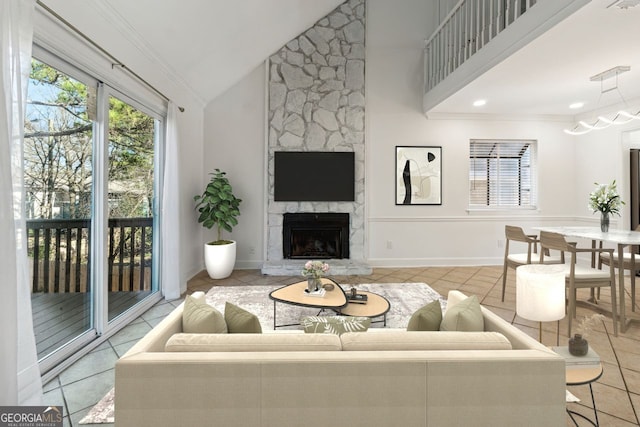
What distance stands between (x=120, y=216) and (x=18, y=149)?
1518mm

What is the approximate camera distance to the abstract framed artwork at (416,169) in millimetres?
5266

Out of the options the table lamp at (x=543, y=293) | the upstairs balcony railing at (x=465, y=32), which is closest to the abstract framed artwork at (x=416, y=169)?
the upstairs balcony railing at (x=465, y=32)

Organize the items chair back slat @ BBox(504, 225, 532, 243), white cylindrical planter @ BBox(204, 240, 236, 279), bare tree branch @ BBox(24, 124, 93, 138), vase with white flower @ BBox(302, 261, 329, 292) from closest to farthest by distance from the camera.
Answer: bare tree branch @ BBox(24, 124, 93, 138) → vase with white flower @ BBox(302, 261, 329, 292) → chair back slat @ BBox(504, 225, 532, 243) → white cylindrical planter @ BBox(204, 240, 236, 279)

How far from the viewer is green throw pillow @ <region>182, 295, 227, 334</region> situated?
4.61 feet

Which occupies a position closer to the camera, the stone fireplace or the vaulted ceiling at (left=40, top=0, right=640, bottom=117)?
the vaulted ceiling at (left=40, top=0, right=640, bottom=117)

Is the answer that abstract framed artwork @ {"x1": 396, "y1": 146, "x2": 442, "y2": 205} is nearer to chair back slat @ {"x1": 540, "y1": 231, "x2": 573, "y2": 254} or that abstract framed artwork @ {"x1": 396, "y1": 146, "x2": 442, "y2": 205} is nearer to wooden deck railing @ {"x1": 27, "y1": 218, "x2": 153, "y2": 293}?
chair back slat @ {"x1": 540, "y1": 231, "x2": 573, "y2": 254}

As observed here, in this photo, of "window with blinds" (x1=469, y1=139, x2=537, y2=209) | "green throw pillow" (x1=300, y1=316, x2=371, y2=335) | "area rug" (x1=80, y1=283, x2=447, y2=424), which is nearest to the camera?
"green throw pillow" (x1=300, y1=316, x2=371, y2=335)

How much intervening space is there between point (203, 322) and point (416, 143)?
15.7ft

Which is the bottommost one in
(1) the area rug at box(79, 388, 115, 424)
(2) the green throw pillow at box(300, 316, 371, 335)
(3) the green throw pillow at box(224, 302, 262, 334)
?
(1) the area rug at box(79, 388, 115, 424)

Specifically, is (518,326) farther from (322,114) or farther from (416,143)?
(322,114)

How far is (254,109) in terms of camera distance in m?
5.18

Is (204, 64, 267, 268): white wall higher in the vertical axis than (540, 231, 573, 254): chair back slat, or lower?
higher

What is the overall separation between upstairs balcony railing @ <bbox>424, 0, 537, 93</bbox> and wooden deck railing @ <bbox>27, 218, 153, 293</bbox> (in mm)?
4417

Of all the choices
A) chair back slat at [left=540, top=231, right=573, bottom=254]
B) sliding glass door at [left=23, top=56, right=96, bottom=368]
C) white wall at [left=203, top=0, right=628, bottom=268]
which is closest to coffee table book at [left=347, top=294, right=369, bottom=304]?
chair back slat at [left=540, top=231, right=573, bottom=254]
